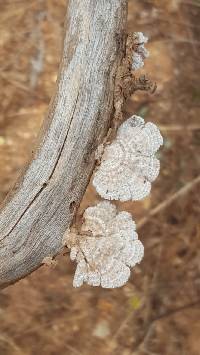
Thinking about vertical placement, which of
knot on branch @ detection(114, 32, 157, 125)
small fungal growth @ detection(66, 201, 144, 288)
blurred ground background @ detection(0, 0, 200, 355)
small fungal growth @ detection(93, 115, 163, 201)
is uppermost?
knot on branch @ detection(114, 32, 157, 125)

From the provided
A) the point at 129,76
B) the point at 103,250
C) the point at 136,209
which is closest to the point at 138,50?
the point at 129,76

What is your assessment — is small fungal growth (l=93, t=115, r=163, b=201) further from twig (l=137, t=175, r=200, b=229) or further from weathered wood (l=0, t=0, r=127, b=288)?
A: twig (l=137, t=175, r=200, b=229)

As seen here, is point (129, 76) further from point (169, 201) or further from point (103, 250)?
point (169, 201)

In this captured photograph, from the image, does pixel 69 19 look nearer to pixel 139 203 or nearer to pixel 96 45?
pixel 96 45

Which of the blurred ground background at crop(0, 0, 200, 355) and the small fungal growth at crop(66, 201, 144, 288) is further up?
the small fungal growth at crop(66, 201, 144, 288)

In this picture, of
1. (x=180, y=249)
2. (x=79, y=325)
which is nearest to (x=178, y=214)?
(x=180, y=249)

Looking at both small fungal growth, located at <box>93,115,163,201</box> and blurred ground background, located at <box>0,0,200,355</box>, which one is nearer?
small fungal growth, located at <box>93,115,163,201</box>

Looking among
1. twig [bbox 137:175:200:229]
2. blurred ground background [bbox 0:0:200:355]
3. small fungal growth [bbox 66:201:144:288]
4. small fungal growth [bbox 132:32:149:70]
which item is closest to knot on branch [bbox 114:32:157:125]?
small fungal growth [bbox 132:32:149:70]
